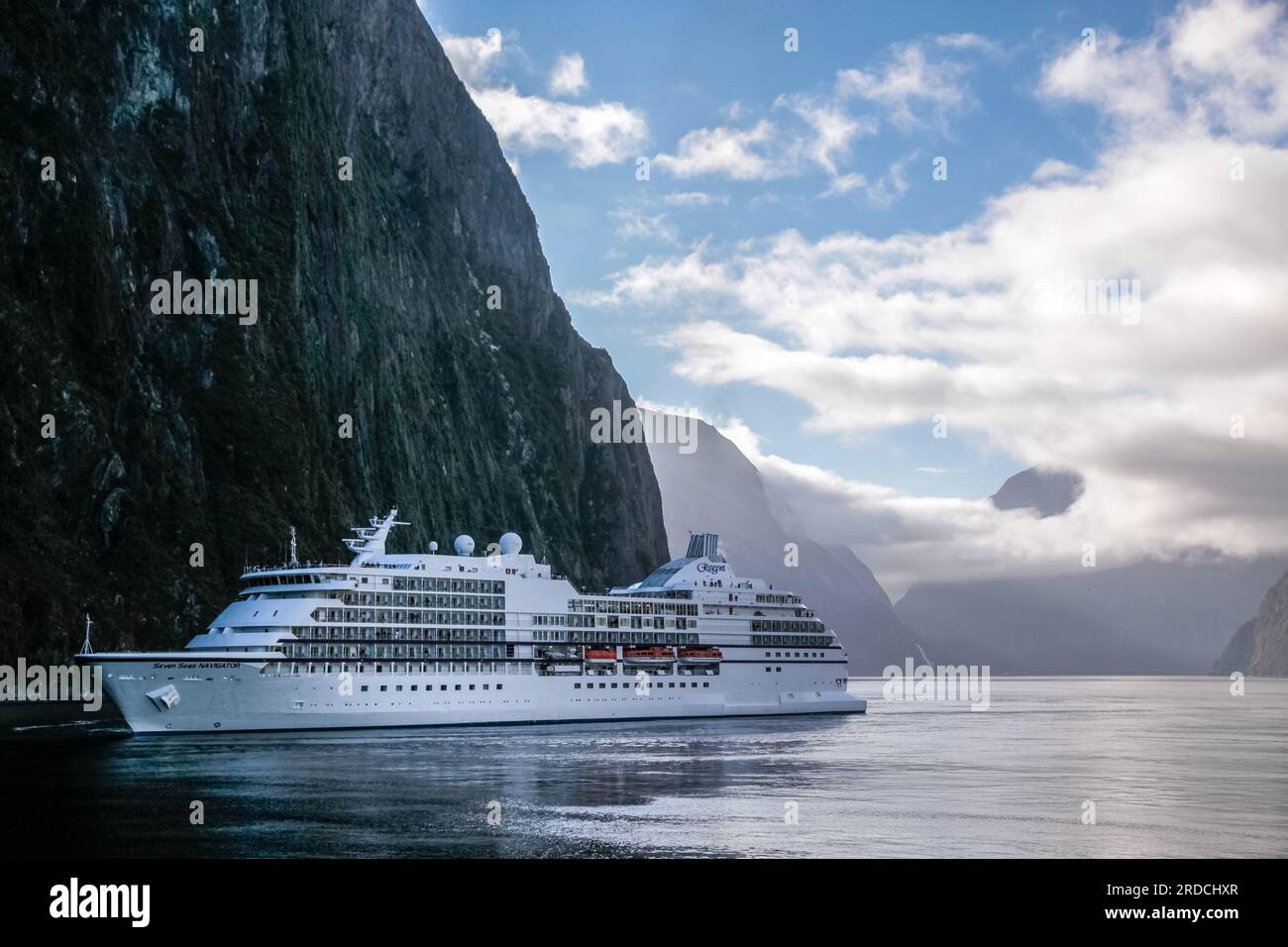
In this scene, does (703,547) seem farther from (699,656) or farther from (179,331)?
(179,331)

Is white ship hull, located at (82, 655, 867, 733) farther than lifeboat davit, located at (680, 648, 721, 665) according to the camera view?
No

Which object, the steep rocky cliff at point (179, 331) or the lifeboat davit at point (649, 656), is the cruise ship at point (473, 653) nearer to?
the lifeboat davit at point (649, 656)

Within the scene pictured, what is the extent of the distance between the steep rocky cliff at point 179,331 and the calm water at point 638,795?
5165cm

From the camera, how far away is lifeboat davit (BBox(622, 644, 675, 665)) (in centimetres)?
10838

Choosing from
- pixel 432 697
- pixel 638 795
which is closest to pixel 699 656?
pixel 432 697

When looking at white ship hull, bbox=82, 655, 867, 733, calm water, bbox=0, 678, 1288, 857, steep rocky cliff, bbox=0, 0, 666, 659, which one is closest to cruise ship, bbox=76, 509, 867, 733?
white ship hull, bbox=82, 655, 867, 733

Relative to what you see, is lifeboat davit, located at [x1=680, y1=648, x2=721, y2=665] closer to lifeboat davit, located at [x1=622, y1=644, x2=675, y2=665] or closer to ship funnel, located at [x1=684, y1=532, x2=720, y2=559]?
lifeboat davit, located at [x1=622, y1=644, x2=675, y2=665]

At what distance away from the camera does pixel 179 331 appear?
142 metres

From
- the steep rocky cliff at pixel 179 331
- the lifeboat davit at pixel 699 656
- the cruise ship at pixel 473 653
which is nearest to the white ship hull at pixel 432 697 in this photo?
the cruise ship at pixel 473 653

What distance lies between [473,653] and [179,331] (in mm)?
66271

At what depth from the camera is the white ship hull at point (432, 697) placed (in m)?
79.4

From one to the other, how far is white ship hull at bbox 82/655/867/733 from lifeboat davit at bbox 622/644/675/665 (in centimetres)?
145
